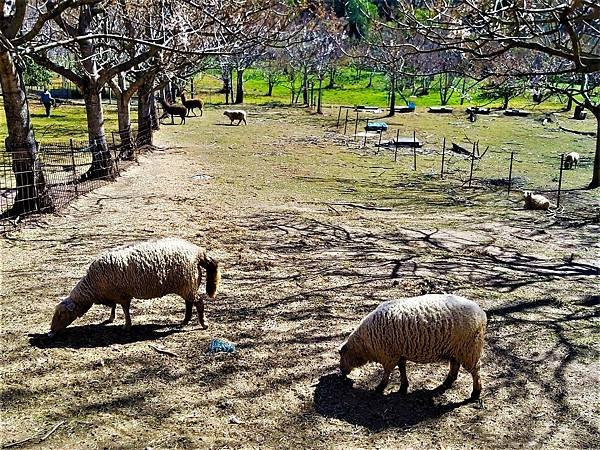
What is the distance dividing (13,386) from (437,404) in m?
3.86

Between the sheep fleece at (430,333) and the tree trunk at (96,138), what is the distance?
11481 millimetres

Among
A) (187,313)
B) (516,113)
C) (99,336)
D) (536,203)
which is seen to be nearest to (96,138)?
(187,313)

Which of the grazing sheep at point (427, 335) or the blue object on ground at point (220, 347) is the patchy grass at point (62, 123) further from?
the grazing sheep at point (427, 335)

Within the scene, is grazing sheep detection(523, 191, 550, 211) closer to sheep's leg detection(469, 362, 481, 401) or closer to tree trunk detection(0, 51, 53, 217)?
sheep's leg detection(469, 362, 481, 401)

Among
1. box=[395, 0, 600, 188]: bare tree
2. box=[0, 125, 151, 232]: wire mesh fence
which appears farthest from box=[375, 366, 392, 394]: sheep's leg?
box=[0, 125, 151, 232]: wire mesh fence

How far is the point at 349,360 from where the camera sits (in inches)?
223

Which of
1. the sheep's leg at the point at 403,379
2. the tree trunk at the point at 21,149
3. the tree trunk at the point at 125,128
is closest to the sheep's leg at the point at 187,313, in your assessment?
the sheep's leg at the point at 403,379

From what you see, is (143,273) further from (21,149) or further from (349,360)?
(21,149)

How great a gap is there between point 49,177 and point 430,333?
13.8 m

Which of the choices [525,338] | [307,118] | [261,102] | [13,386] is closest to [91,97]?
[13,386]

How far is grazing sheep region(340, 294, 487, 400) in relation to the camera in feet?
17.4

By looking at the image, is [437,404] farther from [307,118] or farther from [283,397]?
[307,118]

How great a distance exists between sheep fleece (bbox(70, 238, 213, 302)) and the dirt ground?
47 centimetres

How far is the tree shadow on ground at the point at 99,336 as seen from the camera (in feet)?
19.9
